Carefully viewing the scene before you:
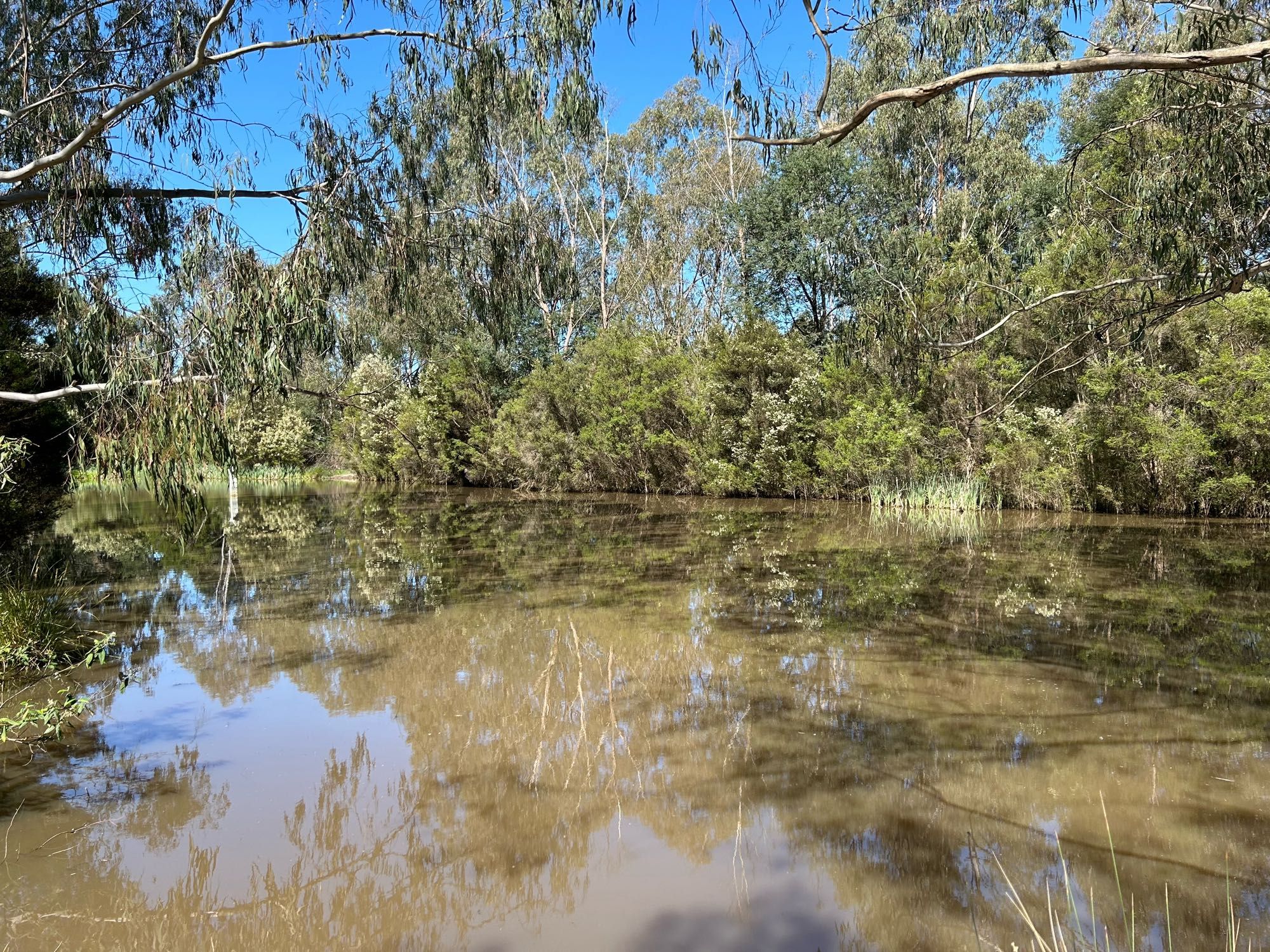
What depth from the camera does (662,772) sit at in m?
3.29

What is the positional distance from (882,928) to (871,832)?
51cm

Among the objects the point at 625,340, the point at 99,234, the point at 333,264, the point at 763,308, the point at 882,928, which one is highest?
the point at 763,308

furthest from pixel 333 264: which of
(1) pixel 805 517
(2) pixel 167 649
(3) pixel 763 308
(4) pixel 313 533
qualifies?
(3) pixel 763 308

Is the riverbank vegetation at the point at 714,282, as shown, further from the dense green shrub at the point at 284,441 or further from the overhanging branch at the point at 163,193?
the dense green shrub at the point at 284,441

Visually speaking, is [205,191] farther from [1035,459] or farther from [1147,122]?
[1035,459]

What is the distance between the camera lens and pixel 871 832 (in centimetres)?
275

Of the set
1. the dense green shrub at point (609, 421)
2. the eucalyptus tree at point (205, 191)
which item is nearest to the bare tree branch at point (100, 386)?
the eucalyptus tree at point (205, 191)

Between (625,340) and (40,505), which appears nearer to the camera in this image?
(40,505)

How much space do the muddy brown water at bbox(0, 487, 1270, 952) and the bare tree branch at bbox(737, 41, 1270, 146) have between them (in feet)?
8.18

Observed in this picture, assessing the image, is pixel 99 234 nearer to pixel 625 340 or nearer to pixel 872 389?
pixel 872 389

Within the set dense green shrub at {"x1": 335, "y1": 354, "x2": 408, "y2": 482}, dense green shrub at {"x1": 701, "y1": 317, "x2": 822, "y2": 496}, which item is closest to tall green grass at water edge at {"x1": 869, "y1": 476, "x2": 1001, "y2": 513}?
dense green shrub at {"x1": 701, "y1": 317, "x2": 822, "y2": 496}

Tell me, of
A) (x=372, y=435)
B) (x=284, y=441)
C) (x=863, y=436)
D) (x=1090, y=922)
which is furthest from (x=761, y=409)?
(x=284, y=441)

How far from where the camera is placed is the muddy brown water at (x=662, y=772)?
2348mm

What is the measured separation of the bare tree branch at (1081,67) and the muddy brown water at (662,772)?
249 cm
